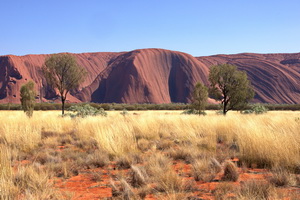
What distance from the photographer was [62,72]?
2750 centimetres

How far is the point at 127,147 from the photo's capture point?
23.1ft

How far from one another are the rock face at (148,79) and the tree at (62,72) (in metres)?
74.7

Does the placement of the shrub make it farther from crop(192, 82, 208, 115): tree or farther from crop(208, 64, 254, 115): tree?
crop(192, 82, 208, 115): tree

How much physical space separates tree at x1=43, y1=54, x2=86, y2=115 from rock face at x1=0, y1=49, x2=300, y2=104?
245 feet

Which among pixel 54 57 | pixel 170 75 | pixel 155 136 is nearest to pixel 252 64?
pixel 170 75

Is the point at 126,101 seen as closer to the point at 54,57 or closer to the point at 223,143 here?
the point at 54,57

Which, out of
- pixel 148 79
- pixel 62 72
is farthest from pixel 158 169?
pixel 148 79

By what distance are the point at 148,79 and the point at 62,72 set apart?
85.1 metres

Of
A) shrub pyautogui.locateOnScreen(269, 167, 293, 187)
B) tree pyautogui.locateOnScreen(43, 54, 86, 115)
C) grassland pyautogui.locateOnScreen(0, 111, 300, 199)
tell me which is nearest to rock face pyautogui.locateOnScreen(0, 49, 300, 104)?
tree pyautogui.locateOnScreen(43, 54, 86, 115)

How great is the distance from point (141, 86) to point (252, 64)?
197 ft

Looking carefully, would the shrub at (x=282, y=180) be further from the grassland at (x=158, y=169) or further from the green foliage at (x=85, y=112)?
the green foliage at (x=85, y=112)

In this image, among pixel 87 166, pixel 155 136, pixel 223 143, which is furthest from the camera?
pixel 155 136

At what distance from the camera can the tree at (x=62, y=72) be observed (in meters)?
27.2

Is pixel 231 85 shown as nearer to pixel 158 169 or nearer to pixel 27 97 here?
pixel 27 97
